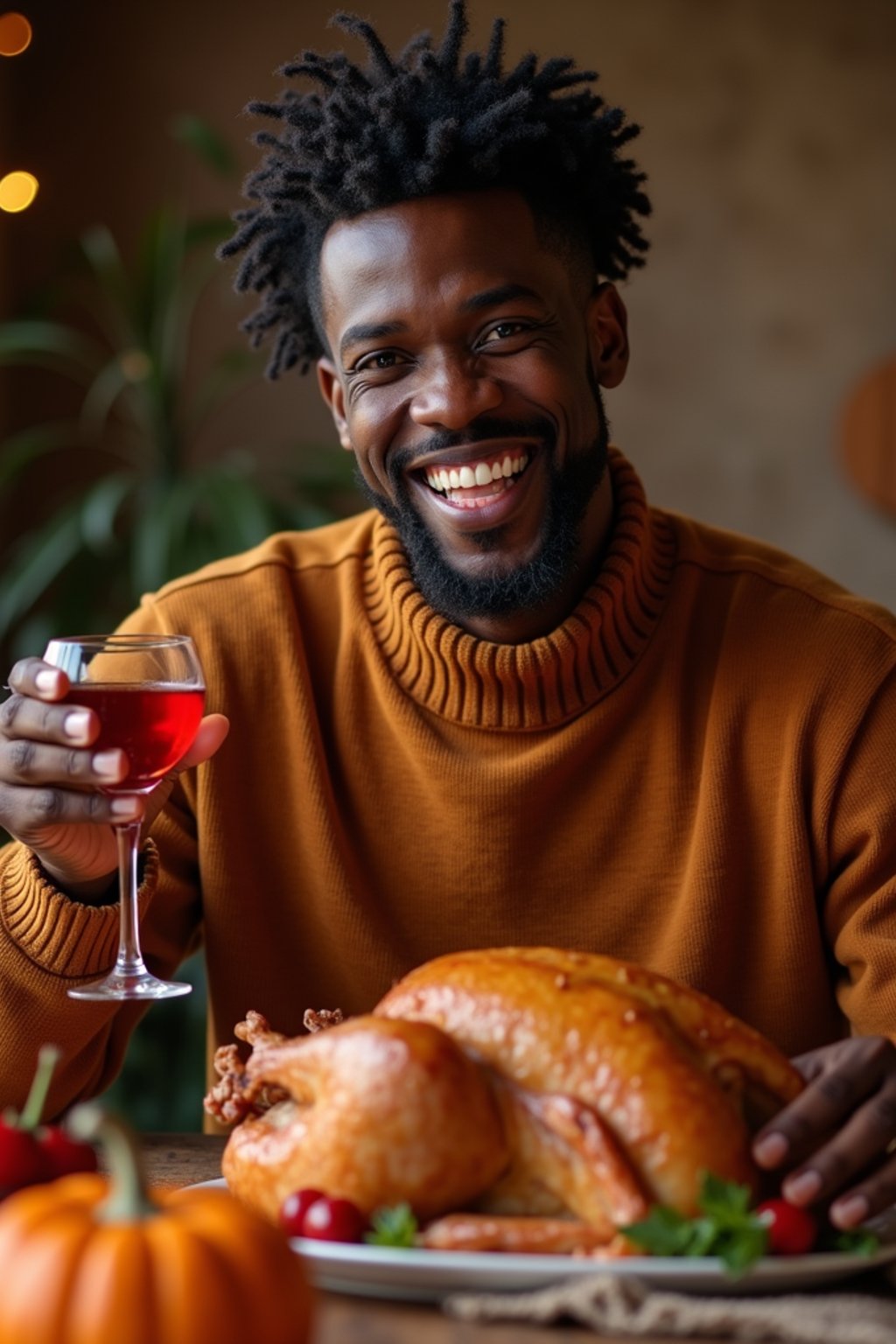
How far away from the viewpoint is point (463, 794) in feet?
6.37

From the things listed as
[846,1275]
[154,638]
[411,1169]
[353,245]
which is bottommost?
[846,1275]

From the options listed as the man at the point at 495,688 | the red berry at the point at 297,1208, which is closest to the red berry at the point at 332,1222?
Answer: the red berry at the point at 297,1208

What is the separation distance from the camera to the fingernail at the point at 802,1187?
105 cm

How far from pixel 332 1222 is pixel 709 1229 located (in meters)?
0.23

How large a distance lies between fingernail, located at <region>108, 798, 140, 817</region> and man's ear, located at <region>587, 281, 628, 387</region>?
3.18ft

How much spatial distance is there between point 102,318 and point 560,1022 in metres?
3.59

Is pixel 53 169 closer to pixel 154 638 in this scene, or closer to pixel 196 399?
pixel 196 399

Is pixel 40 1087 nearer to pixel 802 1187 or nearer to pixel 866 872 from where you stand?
pixel 802 1187

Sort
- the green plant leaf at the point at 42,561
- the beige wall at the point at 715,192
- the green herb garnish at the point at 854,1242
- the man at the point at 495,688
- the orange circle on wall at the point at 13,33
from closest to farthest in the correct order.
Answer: the green herb garnish at the point at 854,1242, the man at the point at 495,688, the green plant leaf at the point at 42,561, the orange circle on wall at the point at 13,33, the beige wall at the point at 715,192

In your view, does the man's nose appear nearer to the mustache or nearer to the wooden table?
the mustache

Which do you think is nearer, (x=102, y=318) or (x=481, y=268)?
(x=481, y=268)

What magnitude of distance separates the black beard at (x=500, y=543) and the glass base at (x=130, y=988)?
0.75 metres

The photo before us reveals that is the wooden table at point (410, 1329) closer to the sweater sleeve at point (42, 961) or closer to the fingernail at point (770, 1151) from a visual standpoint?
the fingernail at point (770, 1151)

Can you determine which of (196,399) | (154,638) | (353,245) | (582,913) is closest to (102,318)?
(196,399)
